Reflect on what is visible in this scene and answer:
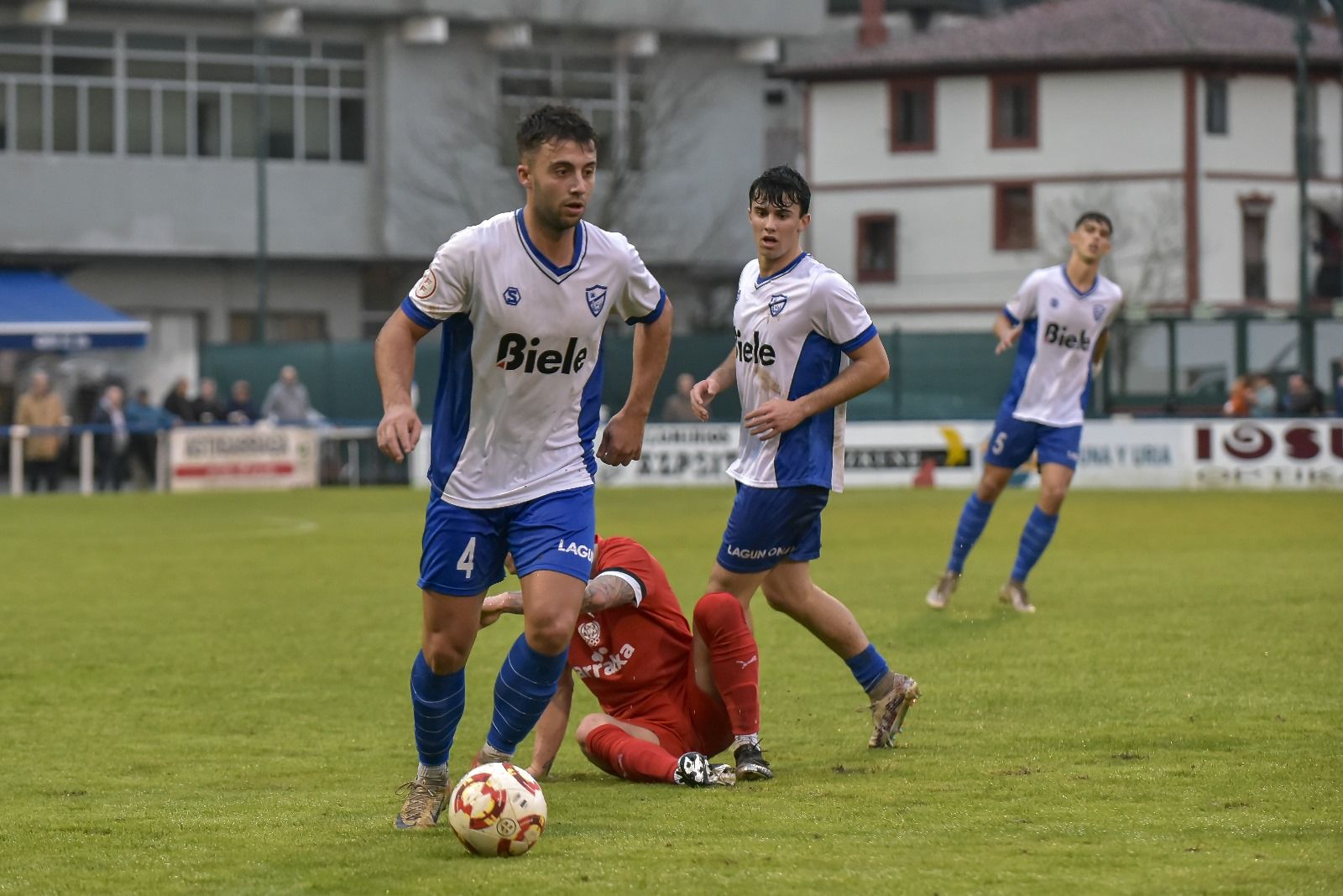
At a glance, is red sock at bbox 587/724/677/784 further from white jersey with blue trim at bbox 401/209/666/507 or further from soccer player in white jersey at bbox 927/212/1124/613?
soccer player in white jersey at bbox 927/212/1124/613

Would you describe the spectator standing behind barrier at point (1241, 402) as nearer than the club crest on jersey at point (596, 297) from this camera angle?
No

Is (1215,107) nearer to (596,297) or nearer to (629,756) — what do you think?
(629,756)

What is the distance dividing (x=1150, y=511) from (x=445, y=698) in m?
18.8

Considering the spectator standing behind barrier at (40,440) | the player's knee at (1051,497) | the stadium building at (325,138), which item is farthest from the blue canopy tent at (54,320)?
the player's knee at (1051,497)

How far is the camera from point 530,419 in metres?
6.88

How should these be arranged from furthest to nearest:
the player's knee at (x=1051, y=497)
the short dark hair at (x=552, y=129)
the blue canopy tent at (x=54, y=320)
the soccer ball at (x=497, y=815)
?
1. the blue canopy tent at (x=54, y=320)
2. the player's knee at (x=1051, y=497)
3. the short dark hair at (x=552, y=129)
4. the soccer ball at (x=497, y=815)

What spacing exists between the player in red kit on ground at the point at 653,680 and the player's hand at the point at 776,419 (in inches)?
25.6

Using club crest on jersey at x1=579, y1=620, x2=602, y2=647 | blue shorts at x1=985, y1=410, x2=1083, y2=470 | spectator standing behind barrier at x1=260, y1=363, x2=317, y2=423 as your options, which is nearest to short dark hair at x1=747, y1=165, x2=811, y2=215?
club crest on jersey at x1=579, y1=620, x2=602, y2=647

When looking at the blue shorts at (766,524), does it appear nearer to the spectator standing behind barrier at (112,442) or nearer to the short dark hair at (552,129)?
the short dark hair at (552,129)

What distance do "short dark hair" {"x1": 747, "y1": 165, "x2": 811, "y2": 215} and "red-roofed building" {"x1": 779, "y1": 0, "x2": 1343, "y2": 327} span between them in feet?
154

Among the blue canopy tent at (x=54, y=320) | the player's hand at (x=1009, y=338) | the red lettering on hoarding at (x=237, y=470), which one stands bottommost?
the red lettering on hoarding at (x=237, y=470)

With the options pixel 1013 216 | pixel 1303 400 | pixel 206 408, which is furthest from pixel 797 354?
pixel 1013 216

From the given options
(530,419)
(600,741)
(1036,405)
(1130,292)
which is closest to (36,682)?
(600,741)

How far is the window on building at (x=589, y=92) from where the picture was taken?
48.7 meters
